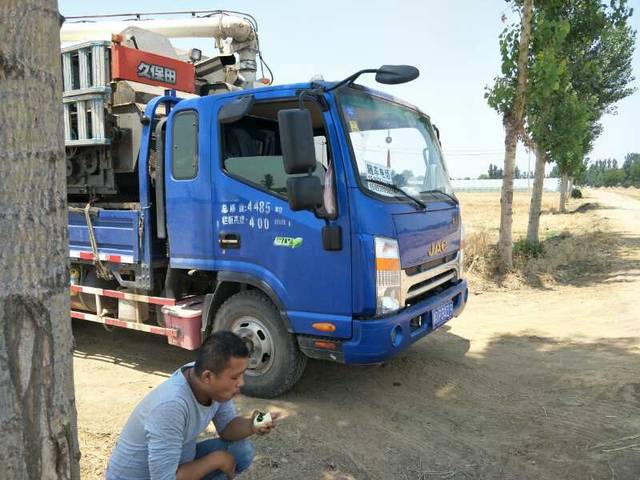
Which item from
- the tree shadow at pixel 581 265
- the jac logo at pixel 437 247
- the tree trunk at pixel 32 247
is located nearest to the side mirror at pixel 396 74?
the jac logo at pixel 437 247

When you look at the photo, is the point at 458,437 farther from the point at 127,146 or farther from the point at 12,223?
the point at 127,146

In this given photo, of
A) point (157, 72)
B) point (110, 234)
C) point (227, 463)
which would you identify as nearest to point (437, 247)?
point (227, 463)

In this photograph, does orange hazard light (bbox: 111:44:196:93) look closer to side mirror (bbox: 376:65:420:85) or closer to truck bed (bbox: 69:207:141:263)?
truck bed (bbox: 69:207:141:263)

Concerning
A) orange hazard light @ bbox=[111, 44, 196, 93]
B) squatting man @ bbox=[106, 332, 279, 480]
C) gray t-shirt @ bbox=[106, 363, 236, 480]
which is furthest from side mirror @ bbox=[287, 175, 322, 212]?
orange hazard light @ bbox=[111, 44, 196, 93]

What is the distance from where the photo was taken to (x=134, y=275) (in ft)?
16.1

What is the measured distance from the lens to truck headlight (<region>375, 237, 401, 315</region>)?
3.66 metres

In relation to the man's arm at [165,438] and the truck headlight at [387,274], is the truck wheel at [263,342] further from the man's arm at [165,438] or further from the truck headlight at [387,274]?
the man's arm at [165,438]

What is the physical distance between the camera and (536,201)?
1156 centimetres

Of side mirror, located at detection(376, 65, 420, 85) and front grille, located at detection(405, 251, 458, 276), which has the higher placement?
side mirror, located at detection(376, 65, 420, 85)

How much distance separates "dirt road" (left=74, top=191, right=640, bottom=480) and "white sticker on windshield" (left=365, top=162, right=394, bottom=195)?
5.62 feet

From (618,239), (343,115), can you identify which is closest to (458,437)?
(343,115)

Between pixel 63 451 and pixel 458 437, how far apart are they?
9.01 ft

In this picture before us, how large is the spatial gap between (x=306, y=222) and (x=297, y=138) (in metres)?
0.77

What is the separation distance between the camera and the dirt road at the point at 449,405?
10.9 ft
